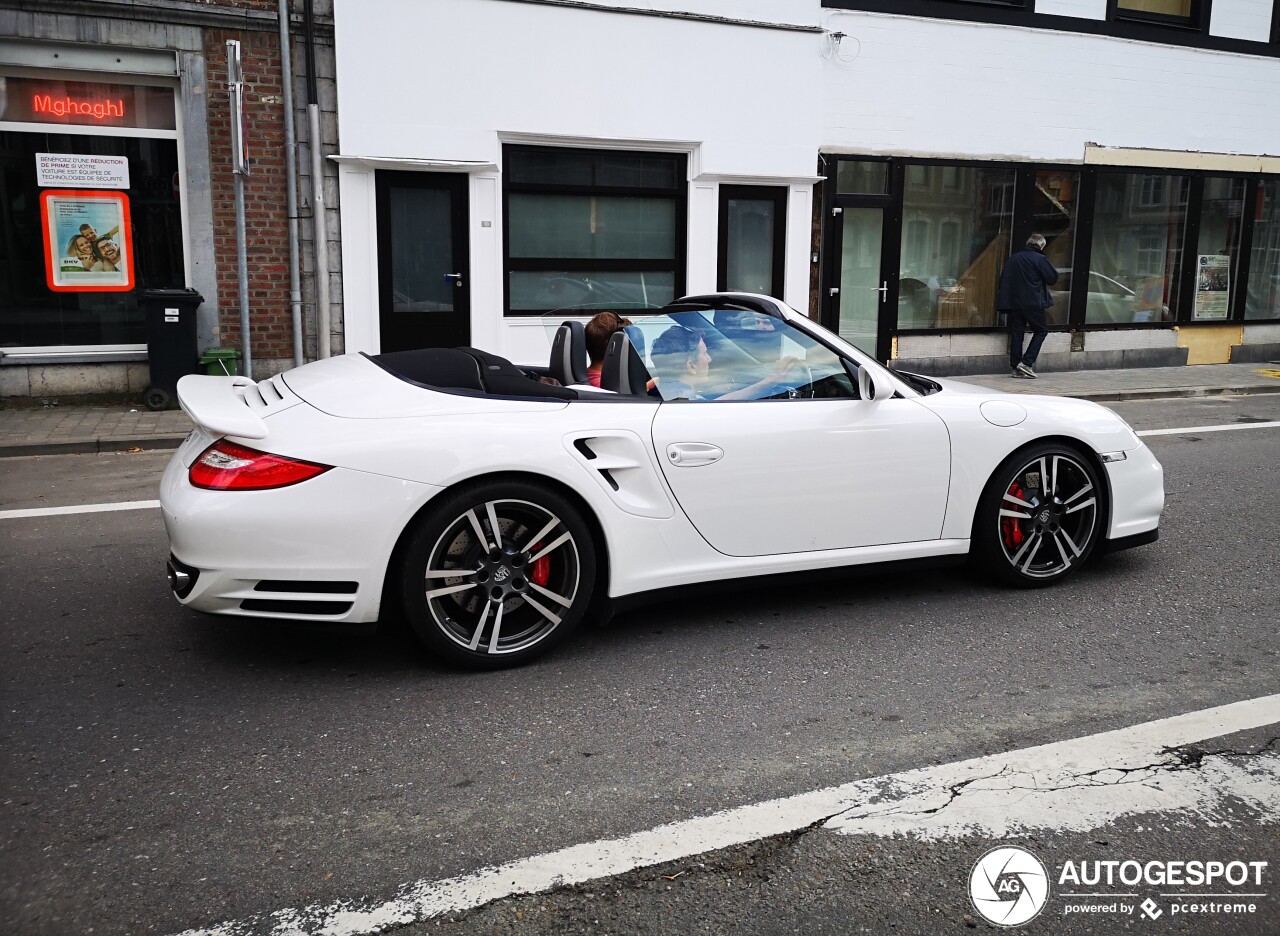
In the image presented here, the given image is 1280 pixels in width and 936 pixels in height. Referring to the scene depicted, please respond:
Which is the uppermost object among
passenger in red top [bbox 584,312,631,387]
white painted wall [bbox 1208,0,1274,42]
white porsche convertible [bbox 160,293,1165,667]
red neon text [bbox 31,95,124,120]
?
white painted wall [bbox 1208,0,1274,42]

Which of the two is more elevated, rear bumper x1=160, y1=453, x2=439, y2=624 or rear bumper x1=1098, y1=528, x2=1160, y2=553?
rear bumper x1=160, y1=453, x2=439, y2=624

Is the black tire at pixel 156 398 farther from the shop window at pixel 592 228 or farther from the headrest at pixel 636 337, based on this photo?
the headrest at pixel 636 337

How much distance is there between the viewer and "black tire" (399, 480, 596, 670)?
12.8 feet

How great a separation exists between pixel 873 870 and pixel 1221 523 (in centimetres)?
471

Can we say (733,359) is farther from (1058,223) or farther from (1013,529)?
(1058,223)

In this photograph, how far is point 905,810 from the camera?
3.08m

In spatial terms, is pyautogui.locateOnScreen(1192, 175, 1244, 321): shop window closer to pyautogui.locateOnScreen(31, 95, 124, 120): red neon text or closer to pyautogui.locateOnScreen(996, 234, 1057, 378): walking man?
pyautogui.locateOnScreen(996, 234, 1057, 378): walking man

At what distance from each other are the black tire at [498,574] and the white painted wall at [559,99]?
8438 mm

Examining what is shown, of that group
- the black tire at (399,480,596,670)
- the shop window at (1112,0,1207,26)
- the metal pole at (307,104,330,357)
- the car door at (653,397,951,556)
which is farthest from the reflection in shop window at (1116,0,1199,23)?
the black tire at (399,480,596,670)

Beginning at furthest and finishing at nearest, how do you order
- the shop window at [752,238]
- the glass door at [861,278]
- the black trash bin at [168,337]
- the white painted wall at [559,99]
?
the glass door at [861,278] < the shop window at [752,238] < the white painted wall at [559,99] < the black trash bin at [168,337]

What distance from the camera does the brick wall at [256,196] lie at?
439 inches

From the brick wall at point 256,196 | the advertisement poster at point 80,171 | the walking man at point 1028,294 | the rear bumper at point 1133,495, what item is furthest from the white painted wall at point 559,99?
the rear bumper at point 1133,495

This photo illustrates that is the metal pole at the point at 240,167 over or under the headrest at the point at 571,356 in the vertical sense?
over

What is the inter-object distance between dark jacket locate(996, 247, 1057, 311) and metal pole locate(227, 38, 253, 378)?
9.65m
